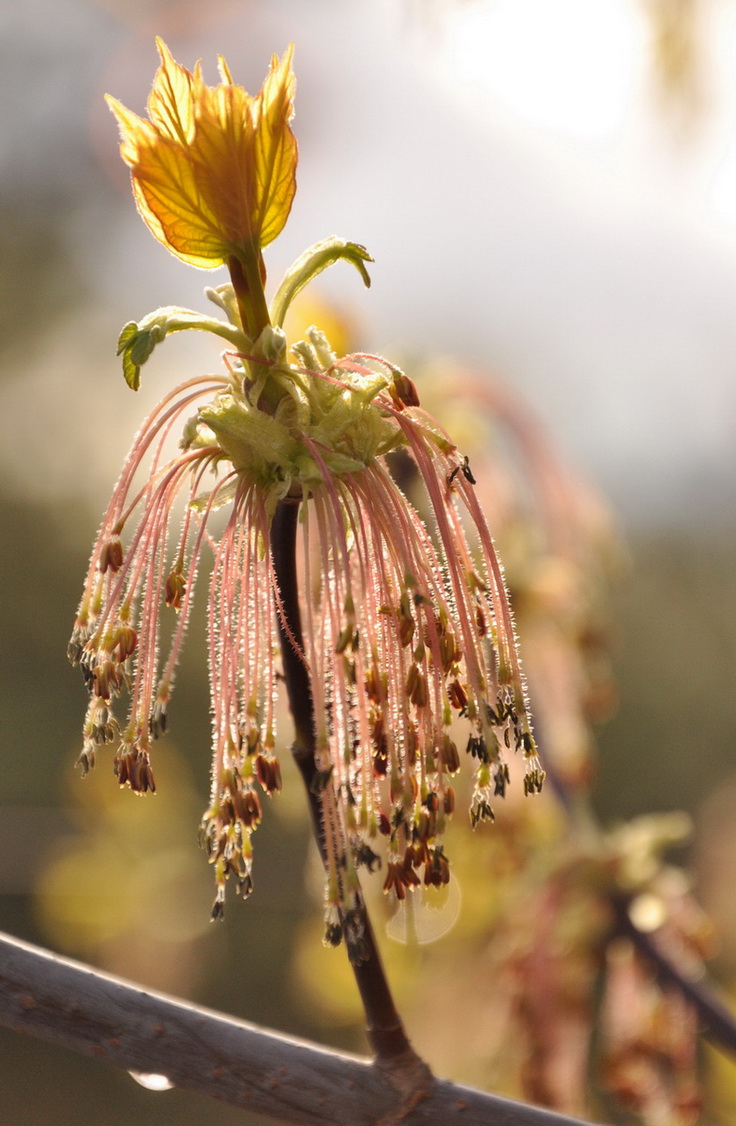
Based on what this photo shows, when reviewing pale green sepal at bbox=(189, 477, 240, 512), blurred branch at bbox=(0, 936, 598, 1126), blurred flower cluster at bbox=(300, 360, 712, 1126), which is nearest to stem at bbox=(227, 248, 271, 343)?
pale green sepal at bbox=(189, 477, 240, 512)

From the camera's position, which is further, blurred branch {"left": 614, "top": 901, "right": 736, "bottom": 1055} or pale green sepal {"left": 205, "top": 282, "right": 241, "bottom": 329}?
blurred branch {"left": 614, "top": 901, "right": 736, "bottom": 1055}

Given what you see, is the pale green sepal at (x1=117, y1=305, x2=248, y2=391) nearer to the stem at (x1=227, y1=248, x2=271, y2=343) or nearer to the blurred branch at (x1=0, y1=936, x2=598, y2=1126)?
the stem at (x1=227, y1=248, x2=271, y2=343)

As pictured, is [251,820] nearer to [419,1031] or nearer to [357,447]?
[357,447]

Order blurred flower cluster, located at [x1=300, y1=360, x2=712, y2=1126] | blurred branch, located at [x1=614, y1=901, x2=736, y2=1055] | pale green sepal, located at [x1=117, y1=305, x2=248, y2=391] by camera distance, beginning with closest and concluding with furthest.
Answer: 1. pale green sepal, located at [x1=117, y1=305, x2=248, y2=391]
2. blurred branch, located at [x1=614, y1=901, x2=736, y2=1055]
3. blurred flower cluster, located at [x1=300, y1=360, x2=712, y2=1126]

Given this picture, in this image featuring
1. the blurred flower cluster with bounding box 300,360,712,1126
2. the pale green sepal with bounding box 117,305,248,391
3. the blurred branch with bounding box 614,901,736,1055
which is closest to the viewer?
the pale green sepal with bounding box 117,305,248,391

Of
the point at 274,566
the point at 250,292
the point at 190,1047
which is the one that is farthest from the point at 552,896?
the point at 250,292

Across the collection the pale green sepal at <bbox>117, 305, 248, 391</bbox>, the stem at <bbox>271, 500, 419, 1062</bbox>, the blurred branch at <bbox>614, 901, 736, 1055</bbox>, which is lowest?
the blurred branch at <bbox>614, 901, 736, 1055</bbox>

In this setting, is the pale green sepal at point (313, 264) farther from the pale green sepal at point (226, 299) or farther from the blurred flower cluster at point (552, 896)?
the blurred flower cluster at point (552, 896)
